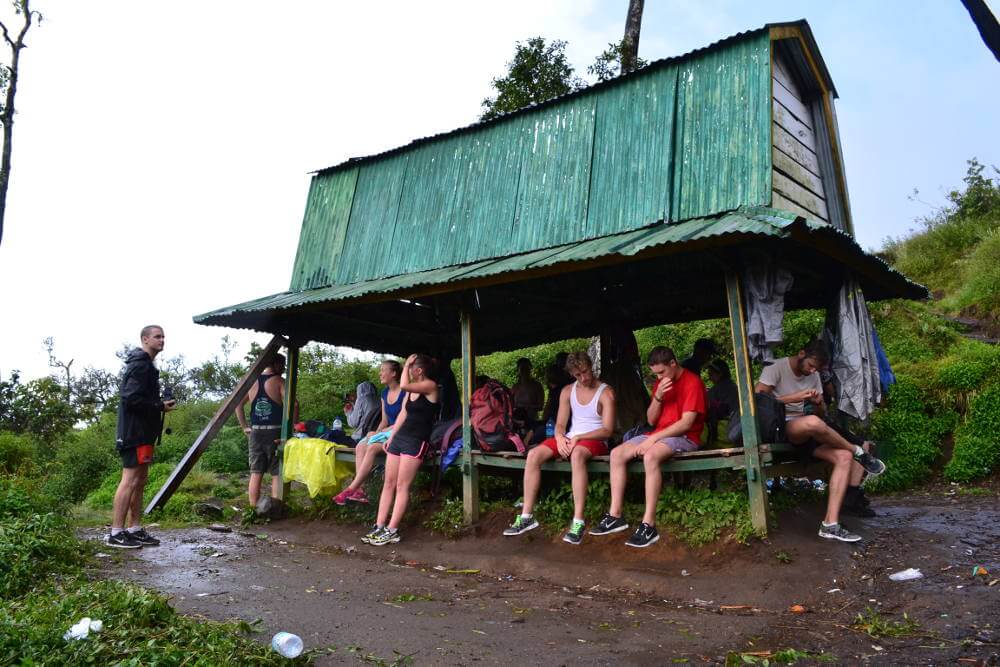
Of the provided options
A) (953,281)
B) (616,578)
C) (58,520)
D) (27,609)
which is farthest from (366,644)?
(953,281)

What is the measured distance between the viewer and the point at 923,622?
4543 millimetres

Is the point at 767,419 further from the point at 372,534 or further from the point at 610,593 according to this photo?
the point at 372,534

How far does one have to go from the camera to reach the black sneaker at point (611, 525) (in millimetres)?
6480

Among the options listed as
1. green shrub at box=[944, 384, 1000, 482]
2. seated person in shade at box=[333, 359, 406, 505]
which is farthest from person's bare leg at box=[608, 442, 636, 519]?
green shrub at box=[944, 384, 1000, 482]

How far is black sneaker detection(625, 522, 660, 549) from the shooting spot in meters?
6.21

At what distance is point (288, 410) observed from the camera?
9.83 meters

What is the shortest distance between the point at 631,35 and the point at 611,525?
1070cm

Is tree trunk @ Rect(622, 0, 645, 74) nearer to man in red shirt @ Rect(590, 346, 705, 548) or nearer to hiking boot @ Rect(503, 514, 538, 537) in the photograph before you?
man in red shirt @ Rect(590, 346, 705, 548)

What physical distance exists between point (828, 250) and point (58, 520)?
7.19 m

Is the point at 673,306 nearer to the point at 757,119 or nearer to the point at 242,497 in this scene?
the point at 757,119

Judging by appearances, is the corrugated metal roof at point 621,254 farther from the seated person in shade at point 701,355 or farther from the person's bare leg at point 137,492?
the person's bare leg at point 137,492

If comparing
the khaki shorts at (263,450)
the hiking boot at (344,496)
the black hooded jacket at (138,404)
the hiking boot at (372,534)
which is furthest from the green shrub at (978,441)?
the black hooded jacket at (138,404)

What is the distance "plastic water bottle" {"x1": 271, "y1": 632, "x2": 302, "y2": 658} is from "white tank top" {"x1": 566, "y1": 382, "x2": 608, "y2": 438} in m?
3.66

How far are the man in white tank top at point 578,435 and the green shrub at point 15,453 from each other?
1192 cm
